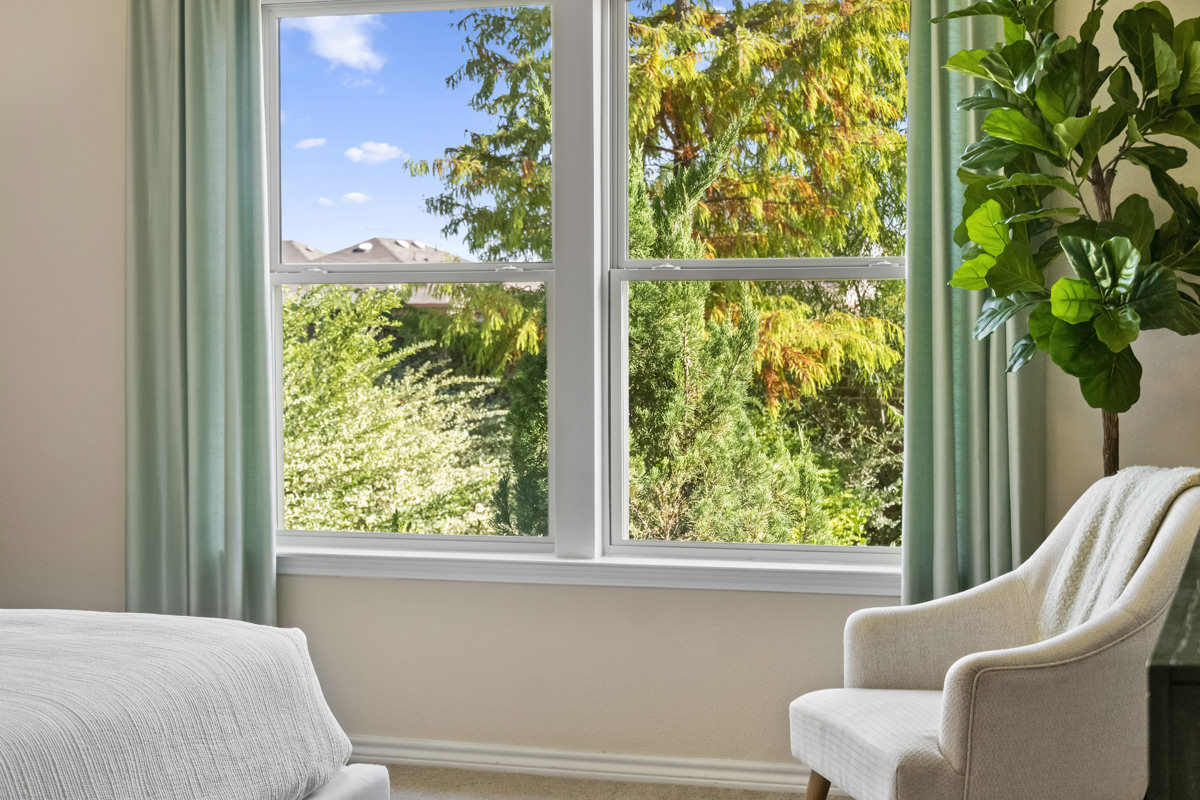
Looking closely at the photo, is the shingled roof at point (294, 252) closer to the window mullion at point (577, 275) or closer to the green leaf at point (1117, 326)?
the window mullion at point (577, 275)

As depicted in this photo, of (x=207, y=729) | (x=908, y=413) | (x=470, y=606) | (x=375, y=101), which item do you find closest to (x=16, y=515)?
(x=470, y=606)

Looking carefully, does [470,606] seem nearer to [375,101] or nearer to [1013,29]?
[375,101]

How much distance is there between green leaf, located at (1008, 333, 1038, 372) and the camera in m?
2.62

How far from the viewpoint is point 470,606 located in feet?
11.0

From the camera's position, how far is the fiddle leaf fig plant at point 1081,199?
2.34m

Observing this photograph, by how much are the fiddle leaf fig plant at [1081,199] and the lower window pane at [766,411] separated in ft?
2.06

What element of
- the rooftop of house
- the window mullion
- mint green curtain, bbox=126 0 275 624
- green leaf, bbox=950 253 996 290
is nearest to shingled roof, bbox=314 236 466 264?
the rooftop of house

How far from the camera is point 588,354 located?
3.34 meters

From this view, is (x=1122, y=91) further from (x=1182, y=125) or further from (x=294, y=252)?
(x=294, y=252)

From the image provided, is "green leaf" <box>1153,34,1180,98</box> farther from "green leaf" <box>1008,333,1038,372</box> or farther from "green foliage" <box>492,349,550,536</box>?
"green foliage" <box>492,349,550,536</box>

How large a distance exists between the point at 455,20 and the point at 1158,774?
3.32 metres

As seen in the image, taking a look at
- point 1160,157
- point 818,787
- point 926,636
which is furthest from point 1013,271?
point 818,787

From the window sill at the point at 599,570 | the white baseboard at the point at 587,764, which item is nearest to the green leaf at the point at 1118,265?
the window sill at the point at 599,570

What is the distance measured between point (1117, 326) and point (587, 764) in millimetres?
1890
